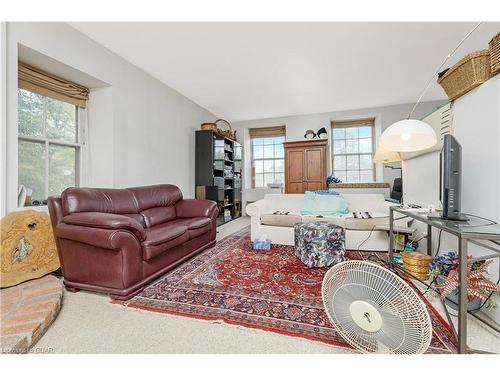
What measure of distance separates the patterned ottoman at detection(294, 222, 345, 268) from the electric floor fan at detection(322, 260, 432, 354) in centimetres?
119

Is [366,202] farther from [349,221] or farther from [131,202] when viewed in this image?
[131,202]

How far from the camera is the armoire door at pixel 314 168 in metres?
5.11

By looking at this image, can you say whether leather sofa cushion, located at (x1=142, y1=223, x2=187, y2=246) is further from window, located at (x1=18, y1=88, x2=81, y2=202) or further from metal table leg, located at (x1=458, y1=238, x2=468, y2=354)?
metal table leg, located at (x1=458, y1=238, x2=468, y2=354)

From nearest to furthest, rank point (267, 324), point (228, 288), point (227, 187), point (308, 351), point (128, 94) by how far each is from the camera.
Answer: point (308, 351), point (267, 324), point (228, 288), point (128, 94), point (227, 187)

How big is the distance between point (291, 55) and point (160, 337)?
326cm

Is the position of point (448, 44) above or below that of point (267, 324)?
above

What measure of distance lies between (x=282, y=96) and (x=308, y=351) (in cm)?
425

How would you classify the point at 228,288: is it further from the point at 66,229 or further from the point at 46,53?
the point at 46,53

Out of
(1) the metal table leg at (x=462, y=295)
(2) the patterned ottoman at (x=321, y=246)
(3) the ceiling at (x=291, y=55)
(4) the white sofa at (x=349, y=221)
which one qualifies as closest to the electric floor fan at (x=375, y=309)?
(1) the metal table leg at (x=462, y=295)

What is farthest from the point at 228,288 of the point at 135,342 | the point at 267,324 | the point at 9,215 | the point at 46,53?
the point at 46,53

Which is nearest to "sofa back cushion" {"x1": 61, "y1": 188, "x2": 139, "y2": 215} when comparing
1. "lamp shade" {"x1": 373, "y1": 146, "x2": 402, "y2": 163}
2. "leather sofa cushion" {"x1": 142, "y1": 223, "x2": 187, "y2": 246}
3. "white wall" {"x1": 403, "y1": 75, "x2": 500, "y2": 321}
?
"leather sofa cushion" {"x1": 142, "y1": 223, "x2": 187, "y2": 246}

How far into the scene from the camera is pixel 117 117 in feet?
9.78

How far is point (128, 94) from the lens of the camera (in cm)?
315

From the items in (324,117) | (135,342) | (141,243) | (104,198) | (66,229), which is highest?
(324,117)
